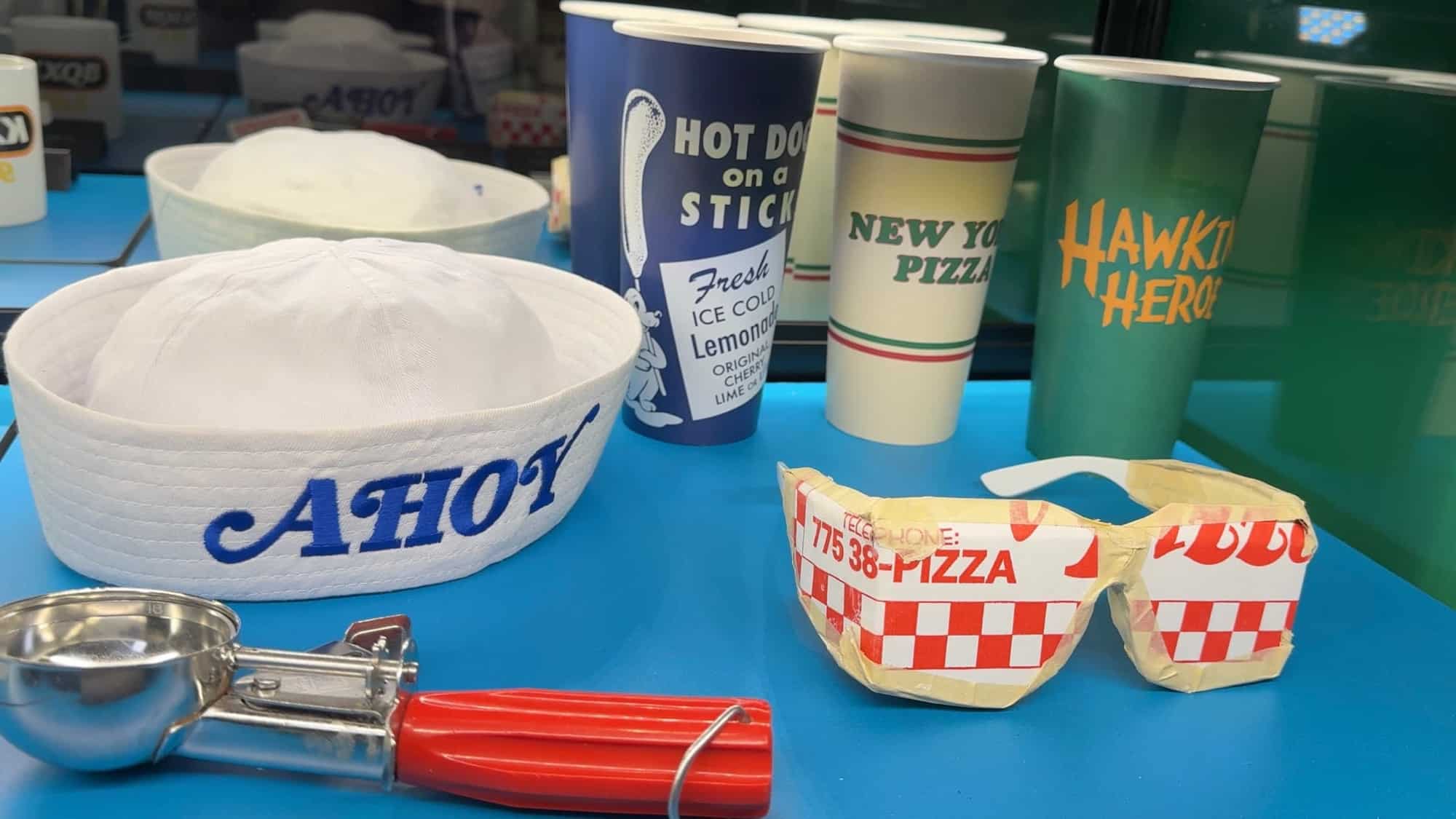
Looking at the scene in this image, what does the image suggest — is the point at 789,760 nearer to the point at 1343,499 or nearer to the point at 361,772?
the point at 361,772

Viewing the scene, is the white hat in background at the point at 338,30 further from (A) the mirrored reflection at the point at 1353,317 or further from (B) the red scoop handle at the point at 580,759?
(B) the red scoop handle at the point at 580,759

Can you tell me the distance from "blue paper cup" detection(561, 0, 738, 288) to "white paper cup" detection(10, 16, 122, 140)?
634 mm

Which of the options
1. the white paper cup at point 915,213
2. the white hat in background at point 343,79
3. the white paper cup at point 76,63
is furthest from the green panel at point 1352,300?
the white paper cup at point 76,63

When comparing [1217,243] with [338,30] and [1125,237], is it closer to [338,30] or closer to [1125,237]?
[1125,237]

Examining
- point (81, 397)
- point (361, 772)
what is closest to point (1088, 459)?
point (361, 772)

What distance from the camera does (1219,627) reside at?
530 millimetres

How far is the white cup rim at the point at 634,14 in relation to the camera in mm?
784

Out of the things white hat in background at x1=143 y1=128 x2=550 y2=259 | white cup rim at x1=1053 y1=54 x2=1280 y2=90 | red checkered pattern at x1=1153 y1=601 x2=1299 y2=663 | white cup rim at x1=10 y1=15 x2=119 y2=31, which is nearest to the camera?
red checkered pattern at x1=1153 y1=601 x2=1299 y2=663

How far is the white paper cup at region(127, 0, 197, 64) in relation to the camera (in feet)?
3.82

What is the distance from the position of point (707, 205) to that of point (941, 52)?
16 cm

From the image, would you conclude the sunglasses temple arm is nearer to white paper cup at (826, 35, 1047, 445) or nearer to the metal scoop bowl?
white paper cup at (826, 35, 1047, 445)

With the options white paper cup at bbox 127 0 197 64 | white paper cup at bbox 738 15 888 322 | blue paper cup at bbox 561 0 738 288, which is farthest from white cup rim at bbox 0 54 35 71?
white paper cup at bbox 738 15 888 322

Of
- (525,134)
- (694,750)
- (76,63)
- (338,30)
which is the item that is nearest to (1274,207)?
(694,750)

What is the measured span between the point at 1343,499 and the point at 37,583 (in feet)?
2.38
